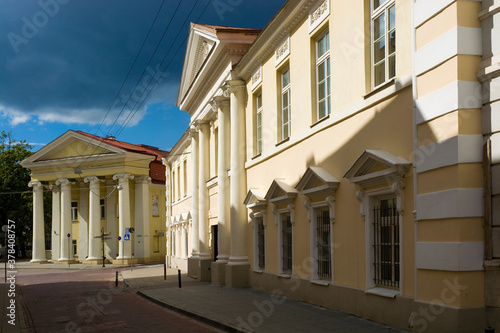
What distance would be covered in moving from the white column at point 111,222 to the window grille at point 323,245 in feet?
128

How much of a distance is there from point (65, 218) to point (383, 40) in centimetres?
4312

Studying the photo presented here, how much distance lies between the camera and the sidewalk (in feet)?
35.1

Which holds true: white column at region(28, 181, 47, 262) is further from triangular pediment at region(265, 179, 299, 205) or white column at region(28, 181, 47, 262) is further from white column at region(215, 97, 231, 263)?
triangular pediment at region(265, 179, 299, 205)

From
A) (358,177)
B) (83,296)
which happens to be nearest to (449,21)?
(358,177)

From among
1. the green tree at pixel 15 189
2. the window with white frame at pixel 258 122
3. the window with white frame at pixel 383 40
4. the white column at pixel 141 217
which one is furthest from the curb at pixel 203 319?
the green tree at pixel 15 189

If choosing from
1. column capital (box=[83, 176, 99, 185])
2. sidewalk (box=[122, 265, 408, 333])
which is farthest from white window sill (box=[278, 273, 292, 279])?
column capital (box=[83, 176, 99, 185])

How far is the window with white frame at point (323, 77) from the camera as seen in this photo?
13711mm

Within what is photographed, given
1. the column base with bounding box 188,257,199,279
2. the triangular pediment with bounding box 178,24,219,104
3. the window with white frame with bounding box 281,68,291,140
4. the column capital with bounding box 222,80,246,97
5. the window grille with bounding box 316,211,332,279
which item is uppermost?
the triangular pediment with bounding box 178,24,219,104

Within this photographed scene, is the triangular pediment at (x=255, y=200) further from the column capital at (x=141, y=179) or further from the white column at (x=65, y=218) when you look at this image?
the white column at (x=65, y=218)

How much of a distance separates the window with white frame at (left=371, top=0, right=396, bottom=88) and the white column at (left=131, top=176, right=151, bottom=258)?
4017 centimetres

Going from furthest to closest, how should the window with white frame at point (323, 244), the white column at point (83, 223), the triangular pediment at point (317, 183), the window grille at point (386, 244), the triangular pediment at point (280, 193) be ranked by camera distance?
the white column at point (83, 223), the triangular pediment at point (280, 193), the window with white frame at point (323, 244), the triangular pediment at point (317, 183), the window grille at point (386, 244)

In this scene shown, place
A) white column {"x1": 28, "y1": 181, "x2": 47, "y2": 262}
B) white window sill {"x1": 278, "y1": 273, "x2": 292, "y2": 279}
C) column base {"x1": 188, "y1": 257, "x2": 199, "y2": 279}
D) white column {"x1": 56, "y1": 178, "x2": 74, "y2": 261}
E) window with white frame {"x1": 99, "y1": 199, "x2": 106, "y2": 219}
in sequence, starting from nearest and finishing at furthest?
white window sill {"x1": 278, "y1": 273, "x2": 292, "y2": 279}, column base {"x1": 188, "y1": 257, "x2": 199, "y2": 279}, white column {"x1": 56, "y1": 178, "x2": 74, "y2": 261}, white column {"x1": 28, "y1": 181, "x2": 47, "y2": 262}, window with white frame {"x1": 99, "y1": 199, "x2": 106, "y2": 219}

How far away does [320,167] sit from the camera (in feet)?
45.0

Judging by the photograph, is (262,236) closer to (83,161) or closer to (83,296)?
(83,296)
